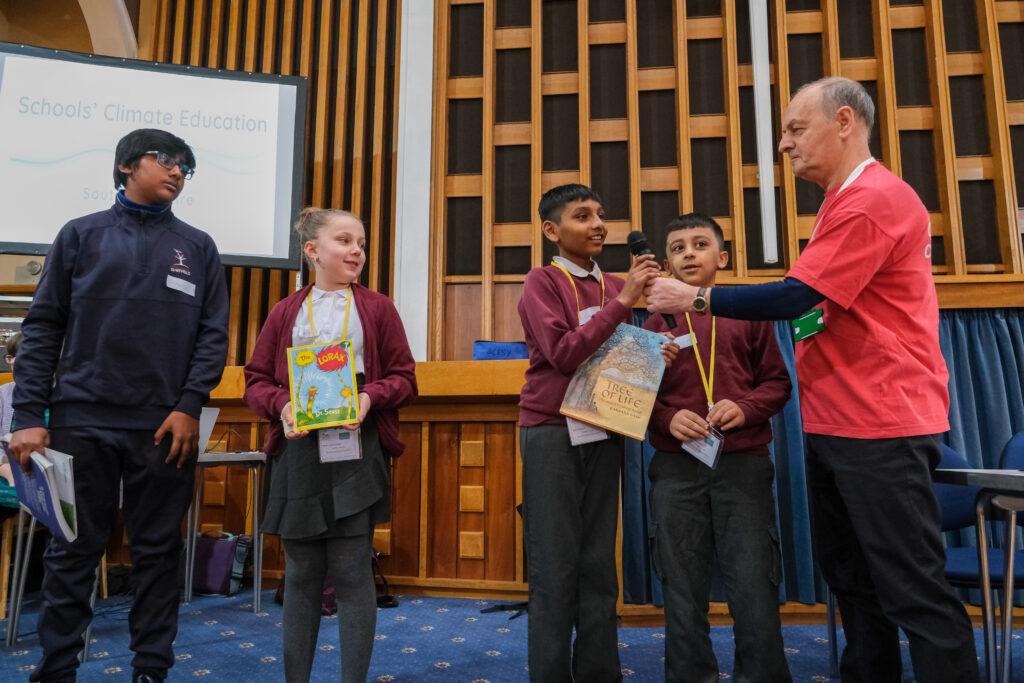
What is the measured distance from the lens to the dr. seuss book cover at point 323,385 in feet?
5.00

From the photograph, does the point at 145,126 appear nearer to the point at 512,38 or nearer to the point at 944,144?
the point at 512,38

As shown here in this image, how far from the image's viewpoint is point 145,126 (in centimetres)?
384

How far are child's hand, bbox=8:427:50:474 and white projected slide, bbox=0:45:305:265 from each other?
2359mm

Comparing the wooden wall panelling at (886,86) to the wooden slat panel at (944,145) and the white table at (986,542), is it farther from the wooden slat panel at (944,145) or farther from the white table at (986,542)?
the white table at (986,542)

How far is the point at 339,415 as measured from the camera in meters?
1.53

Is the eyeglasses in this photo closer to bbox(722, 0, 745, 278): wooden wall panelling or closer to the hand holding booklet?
the hand holding booklet

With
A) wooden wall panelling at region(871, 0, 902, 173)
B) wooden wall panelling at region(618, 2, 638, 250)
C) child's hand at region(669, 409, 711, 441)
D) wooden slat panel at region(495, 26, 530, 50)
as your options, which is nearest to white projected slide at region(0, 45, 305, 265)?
wooden slat panel at region(495, 26, 530, 50)

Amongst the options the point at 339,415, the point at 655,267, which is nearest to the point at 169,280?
the point at 339,415

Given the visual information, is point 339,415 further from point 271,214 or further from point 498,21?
point 498,21

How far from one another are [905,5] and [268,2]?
152 inches

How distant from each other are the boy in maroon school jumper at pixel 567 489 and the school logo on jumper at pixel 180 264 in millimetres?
852

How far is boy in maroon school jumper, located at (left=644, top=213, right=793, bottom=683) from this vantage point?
157 cm

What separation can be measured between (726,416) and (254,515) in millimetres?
2052

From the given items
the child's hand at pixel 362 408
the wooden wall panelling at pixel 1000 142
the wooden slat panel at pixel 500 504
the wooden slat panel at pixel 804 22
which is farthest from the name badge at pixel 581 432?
the wooden slat panel at pixel 804 22
